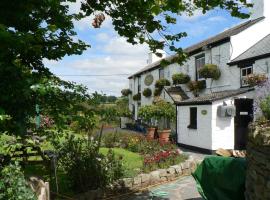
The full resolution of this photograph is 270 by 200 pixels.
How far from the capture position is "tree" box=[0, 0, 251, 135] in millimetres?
5512

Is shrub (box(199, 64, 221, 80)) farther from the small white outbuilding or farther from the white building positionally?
the small white outbuilding

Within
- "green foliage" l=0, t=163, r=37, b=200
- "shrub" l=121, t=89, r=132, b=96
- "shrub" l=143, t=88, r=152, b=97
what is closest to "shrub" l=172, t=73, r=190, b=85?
"shrub" l=143, t=88, r=152, b=97

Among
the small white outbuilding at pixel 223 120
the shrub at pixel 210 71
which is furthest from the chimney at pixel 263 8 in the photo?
the small white outbuilding at pixel 223 120

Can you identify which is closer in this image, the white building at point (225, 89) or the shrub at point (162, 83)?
the white building at point (225, 89)

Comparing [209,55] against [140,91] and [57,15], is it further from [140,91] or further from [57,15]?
[57,15]

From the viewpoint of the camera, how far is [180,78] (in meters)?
27.0

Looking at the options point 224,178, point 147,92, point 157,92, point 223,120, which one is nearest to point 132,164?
point 224,178

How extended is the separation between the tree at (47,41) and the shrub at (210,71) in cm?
1299

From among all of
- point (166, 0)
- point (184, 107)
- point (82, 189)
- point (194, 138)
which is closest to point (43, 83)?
point (166, 0)

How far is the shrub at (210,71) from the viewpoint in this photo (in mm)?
22516

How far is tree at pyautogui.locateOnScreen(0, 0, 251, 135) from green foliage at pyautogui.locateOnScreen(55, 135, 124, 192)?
300 cm

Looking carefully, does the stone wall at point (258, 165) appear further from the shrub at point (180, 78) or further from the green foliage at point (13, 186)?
the shrub at point (180, 78)

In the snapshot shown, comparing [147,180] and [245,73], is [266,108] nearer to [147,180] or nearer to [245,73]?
[147,180]

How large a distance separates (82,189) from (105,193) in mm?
608
